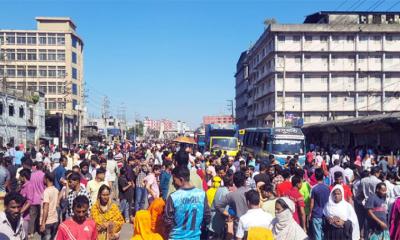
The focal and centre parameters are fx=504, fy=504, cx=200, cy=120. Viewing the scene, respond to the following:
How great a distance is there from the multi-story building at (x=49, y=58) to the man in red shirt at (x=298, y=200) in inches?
3020

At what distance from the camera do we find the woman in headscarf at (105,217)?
20.7 ft

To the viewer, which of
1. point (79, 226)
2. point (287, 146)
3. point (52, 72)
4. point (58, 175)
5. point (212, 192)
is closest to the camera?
point (79, 226)

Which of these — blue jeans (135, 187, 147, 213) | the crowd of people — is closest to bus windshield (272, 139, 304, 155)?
the crowd of people

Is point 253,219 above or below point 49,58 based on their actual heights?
below

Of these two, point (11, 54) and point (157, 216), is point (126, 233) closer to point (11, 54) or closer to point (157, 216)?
point (157, 216)

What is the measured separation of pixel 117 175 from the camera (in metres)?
14.4

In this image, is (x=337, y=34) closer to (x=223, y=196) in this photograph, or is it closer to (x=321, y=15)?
(x=321, y=15)

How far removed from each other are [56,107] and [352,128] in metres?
60.4

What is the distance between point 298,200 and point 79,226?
4.47 metres

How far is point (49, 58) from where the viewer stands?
3342 inches

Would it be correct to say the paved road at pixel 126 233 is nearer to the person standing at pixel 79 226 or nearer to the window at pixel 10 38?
the person standing at pixel 79 226

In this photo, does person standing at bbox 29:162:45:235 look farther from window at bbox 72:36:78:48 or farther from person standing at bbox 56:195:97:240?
window at bbox 72:36:78:48

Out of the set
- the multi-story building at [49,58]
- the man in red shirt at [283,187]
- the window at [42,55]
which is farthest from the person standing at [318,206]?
the window at [42,55]

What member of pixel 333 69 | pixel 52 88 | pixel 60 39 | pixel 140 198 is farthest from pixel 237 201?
pixel 52 88
